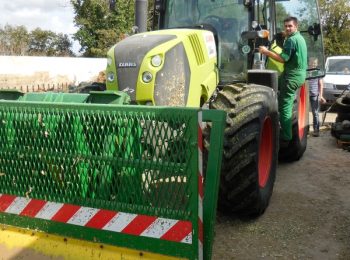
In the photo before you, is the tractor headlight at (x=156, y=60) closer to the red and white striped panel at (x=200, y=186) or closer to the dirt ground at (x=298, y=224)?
the red and white striped panel at (x=200, y=186)

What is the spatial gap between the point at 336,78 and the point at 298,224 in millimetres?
9117

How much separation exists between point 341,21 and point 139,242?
1152 inches

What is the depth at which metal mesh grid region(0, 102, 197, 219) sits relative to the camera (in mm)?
2576

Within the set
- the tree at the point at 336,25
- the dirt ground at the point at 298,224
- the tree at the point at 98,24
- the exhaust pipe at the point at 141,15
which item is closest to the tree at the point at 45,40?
the tree at the point at 98,24

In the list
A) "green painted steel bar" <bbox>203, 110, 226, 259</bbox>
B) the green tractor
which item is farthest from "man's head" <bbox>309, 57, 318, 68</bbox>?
"green painted steel bar" <bbox>203, 110, 226, 259</bbox>

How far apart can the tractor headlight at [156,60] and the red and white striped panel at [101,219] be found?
4.73ft

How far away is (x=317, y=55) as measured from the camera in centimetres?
655

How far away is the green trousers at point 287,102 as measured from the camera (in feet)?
17.2

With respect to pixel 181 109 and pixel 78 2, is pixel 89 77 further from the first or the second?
pixel 181 109

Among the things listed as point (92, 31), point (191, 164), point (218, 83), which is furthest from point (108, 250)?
point (92, 31)

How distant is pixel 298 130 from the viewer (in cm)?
591

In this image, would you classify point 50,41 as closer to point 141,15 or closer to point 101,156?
point 141,15

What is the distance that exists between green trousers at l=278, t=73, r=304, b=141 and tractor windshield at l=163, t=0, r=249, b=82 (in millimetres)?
761

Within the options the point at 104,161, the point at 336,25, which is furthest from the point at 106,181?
the point at 336,25
